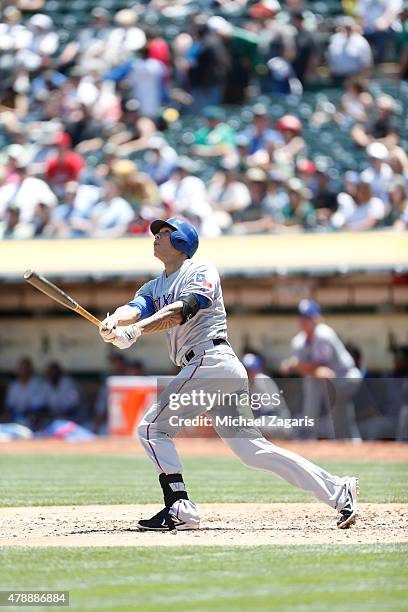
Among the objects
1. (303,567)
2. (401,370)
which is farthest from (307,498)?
(401,370)

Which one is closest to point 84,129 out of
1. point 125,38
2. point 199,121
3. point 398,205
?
point 199,121

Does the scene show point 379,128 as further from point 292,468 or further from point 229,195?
point 292,468

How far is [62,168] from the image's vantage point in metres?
16.5

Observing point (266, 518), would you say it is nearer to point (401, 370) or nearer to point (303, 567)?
point (303, 567)

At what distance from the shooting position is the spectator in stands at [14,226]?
52.8 ft

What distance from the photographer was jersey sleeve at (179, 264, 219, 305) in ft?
21.5

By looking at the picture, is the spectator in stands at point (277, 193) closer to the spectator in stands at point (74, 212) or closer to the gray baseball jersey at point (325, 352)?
the gray baseball jersey at point (325, 352)

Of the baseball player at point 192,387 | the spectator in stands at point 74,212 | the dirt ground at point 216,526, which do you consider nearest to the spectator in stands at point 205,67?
the spectator in stands at point 74,212

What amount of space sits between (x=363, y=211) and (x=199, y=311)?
8083 millimetres

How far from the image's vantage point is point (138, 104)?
57.8ft

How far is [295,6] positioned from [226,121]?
2.01 meters

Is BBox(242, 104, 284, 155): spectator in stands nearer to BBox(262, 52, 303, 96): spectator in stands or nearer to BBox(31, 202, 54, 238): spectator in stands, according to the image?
BBox(262, 52, 303, 96): spectator in stands

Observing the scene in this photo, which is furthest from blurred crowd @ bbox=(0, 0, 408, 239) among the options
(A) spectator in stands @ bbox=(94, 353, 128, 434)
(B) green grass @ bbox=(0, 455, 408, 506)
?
(B) green grass @ bbox=(0, 455, 408, 506)

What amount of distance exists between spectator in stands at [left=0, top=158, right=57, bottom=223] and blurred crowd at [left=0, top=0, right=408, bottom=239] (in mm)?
21
